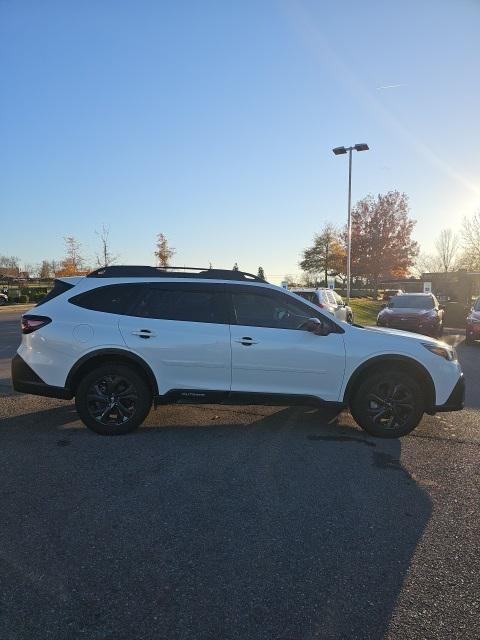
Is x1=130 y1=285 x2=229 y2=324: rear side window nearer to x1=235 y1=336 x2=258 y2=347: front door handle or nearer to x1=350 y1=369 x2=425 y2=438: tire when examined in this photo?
x1=235 y1=336 x2=258 y2=347: front door handle

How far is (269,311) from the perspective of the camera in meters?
5.16

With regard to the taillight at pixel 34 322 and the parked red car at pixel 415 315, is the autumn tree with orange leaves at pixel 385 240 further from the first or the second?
the taillight at pixel 34 322

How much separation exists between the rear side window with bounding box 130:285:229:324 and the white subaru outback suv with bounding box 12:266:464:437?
16 mm

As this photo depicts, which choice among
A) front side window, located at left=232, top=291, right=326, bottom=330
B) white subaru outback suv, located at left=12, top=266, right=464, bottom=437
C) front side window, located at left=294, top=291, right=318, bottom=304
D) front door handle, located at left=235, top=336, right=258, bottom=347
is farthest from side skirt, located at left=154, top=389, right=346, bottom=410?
front side window, located at left=294, top=291, right=318, bottom=304

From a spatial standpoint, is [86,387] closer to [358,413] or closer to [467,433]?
[358,413]

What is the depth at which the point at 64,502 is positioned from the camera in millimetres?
3494

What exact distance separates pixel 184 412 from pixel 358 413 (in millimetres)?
2268

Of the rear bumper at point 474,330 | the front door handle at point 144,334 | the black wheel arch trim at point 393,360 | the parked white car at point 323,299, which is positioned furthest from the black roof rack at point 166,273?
the rear bumper at point 474,330

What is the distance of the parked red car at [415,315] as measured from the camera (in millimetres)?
15255

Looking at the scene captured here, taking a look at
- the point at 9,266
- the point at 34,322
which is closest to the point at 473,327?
the point at 34,322

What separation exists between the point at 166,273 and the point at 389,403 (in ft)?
9.76

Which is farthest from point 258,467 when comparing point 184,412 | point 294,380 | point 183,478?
point 184,412

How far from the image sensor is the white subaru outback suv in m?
4.98

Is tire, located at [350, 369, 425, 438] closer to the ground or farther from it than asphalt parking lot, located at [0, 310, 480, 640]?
farther from it
